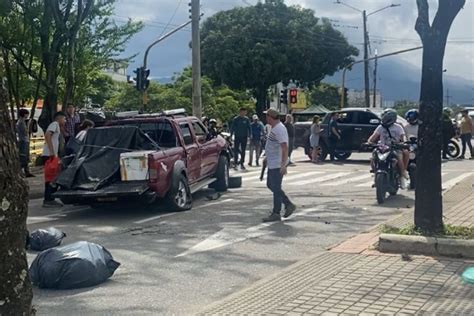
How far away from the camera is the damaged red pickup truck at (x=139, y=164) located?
11695 mm

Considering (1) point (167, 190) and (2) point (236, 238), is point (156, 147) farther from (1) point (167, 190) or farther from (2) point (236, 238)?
(2) point (236, 238)

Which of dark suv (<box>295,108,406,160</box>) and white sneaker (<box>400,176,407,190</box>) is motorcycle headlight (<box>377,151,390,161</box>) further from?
dark suv (<box>295,108,406,160</box>)

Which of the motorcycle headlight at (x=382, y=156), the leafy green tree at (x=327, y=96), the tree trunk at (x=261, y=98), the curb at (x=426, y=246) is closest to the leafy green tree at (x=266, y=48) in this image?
the tree trunk at (x=261, y=98)

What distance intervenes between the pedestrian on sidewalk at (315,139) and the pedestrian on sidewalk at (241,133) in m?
2.80

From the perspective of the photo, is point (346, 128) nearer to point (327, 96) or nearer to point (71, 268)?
point (71, 268)

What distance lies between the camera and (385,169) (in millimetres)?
12977

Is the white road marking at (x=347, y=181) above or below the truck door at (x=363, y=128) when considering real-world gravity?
below

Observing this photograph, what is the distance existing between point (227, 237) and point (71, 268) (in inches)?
120

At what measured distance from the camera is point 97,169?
12.2 meters

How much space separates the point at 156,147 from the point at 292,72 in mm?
41081

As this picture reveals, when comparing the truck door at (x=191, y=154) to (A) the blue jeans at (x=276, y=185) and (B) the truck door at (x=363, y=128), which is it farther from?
(B) the truck door at (x=363, y=128)

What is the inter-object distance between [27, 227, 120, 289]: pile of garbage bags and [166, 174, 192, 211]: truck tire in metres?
4.69

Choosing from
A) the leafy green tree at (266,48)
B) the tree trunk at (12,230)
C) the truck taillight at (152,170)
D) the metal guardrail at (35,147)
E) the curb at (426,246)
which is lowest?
the curb at (426,246)

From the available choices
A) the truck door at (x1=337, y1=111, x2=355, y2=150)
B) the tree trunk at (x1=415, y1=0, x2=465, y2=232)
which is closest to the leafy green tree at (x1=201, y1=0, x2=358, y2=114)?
the truck door at (x1=337, y1=111, x2=355, y2=150)
